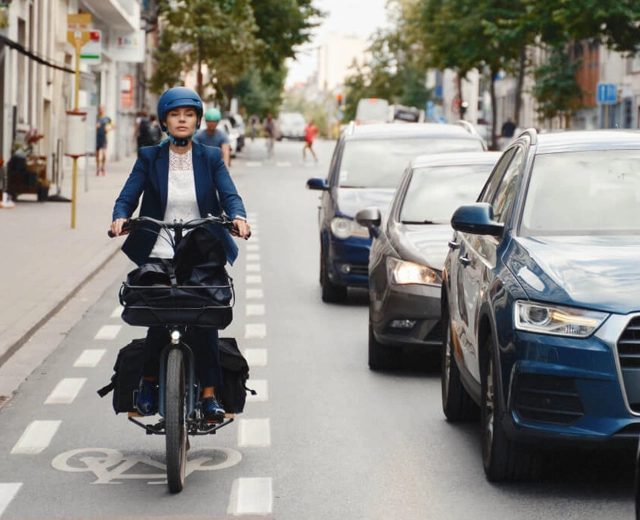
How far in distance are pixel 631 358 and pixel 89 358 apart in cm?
592

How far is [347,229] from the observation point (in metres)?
15.4

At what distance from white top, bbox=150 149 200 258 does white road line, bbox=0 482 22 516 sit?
4.40 ft

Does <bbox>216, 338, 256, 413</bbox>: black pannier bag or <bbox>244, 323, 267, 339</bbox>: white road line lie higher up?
<bbox>216, 338, 256, 413</bbox>: black pannier bag

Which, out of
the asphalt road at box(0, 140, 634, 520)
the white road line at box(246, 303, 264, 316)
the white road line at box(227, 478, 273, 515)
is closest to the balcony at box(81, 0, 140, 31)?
the white road line at box(246, 303, 264, 316)

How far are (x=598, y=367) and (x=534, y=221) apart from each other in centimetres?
123

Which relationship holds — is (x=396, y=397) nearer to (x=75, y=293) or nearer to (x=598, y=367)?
(x=598, y=367)

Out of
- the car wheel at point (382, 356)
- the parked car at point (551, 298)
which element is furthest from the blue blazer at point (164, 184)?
the car wheel at point (382, 356)

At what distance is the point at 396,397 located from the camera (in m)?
9.95

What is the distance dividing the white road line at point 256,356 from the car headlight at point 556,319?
476 centimetres

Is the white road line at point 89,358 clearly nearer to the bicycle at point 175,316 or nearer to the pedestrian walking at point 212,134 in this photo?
the bicycle at point 175,316

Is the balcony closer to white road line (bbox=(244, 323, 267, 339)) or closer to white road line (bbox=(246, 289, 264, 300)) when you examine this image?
white road line (bbox=(246, 289, 264, 300))

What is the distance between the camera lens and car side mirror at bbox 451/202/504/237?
297 inches

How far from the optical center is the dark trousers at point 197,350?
749 cm

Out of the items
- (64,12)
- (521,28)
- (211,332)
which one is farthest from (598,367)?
(521,28)
